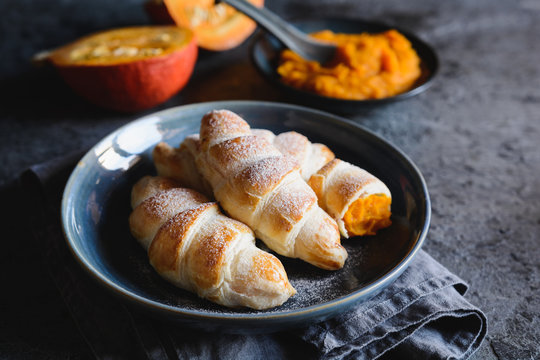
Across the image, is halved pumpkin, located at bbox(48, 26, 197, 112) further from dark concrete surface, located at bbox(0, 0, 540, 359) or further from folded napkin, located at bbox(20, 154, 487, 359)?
folded napkin, located at bbox(20, 154, 487, 359)

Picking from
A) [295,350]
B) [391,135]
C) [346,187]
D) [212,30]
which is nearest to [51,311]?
[295,350]

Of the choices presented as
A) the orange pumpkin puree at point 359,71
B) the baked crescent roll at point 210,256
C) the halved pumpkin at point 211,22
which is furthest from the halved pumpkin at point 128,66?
the baked crescent roll at point 210,256

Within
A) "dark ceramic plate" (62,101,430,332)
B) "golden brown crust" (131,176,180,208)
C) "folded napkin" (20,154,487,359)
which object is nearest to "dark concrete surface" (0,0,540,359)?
"folded napkin" (20,154,487,359)

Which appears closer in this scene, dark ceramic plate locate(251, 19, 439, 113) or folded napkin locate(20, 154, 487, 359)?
folded napkin locate(20, 154, 487, 359)

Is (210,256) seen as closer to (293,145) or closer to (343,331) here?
(343,331)

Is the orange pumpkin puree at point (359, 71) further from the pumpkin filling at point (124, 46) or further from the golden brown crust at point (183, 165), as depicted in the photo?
the golden brown crust at point (183, 165)
